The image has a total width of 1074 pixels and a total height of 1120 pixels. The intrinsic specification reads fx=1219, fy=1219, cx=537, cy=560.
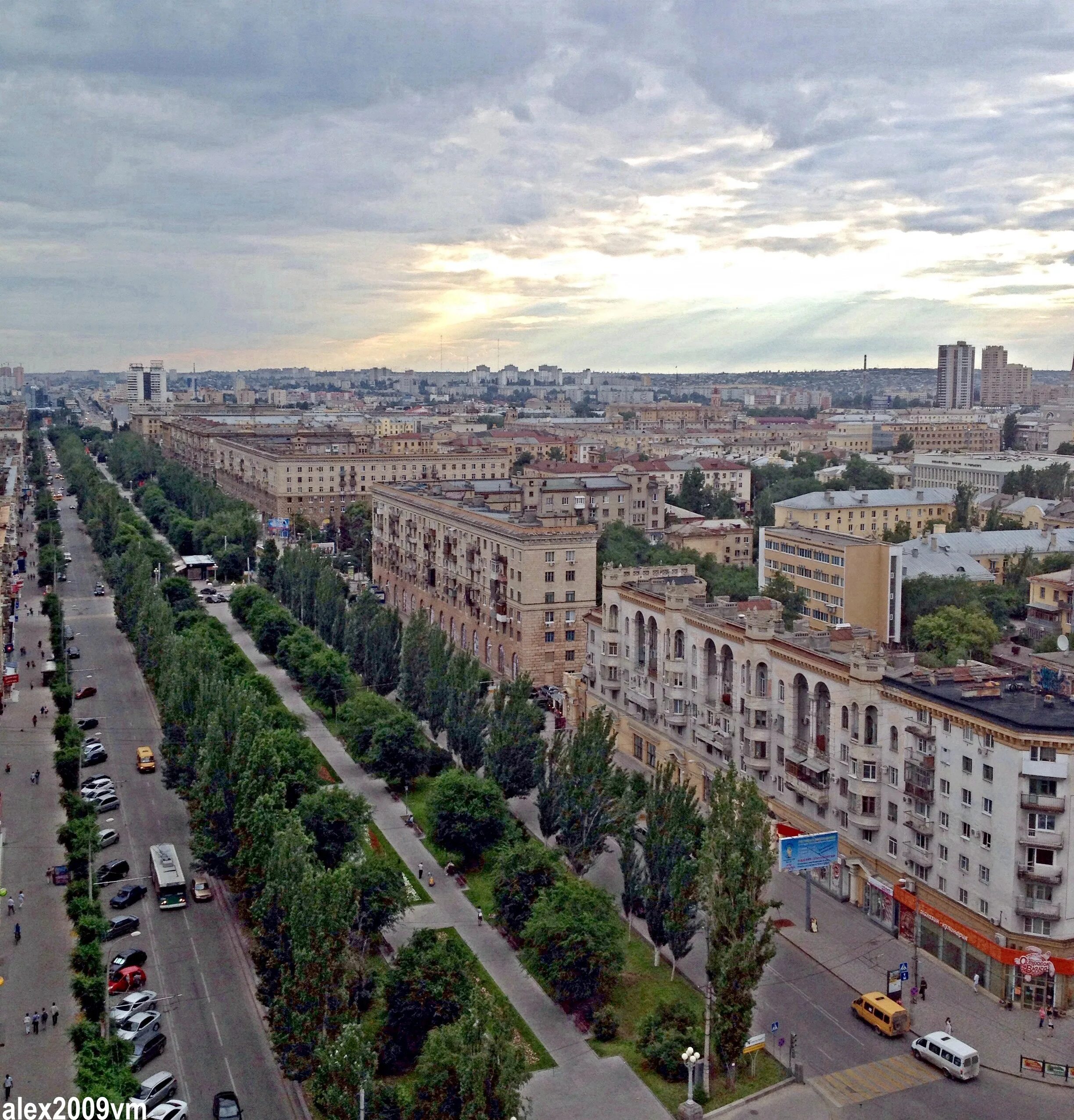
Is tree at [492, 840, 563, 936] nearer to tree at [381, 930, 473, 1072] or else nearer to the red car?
tree at [381, 930, 473, 1072]

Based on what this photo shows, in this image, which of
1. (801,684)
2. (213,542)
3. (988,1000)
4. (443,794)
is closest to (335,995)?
(443,794)

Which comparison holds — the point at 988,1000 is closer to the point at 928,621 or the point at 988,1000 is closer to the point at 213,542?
the point at 928,621

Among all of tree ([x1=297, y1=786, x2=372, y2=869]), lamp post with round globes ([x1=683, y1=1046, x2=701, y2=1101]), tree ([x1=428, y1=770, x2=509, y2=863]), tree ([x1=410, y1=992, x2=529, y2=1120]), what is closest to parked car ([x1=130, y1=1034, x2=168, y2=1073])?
tree ([x1=410, y1=992, x2=529, y2=1120])

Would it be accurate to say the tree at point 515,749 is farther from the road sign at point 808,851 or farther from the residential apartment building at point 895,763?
the road sign at point 808,851

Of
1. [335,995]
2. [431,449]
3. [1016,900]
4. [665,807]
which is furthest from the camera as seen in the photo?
[431,449]

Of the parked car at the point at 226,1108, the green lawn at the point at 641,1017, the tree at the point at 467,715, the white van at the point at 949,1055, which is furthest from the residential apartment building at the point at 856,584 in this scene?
the parked car at the point at 226,1108

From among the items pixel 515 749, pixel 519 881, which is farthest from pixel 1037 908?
pixel 515 749

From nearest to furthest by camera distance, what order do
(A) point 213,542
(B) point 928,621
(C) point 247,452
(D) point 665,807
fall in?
(D) point 665,807 → (B) point 928,621 → (A) point 213,542 → (C) point 247,452
